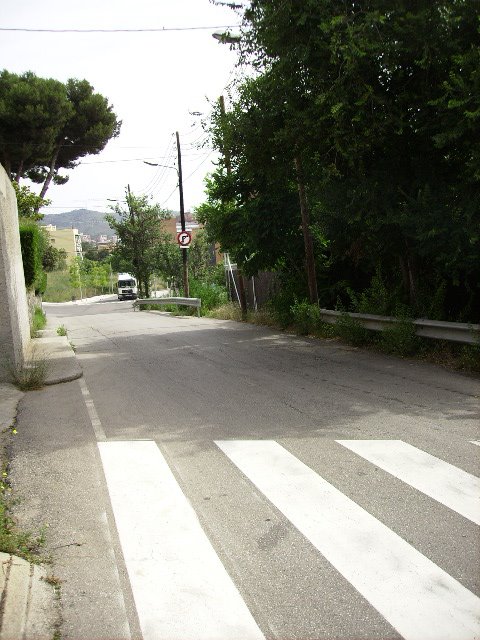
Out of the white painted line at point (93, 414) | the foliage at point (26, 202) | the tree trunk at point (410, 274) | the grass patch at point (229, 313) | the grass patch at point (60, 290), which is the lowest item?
the grass patch at point (60, 290)

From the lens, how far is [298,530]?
421cm

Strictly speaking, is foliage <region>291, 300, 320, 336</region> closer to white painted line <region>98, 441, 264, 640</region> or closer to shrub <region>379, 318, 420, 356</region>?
shrub <region>379, 318, 420, 356</region>

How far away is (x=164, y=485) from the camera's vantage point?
5.17 metres

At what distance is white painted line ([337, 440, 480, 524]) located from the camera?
4586 millimetres

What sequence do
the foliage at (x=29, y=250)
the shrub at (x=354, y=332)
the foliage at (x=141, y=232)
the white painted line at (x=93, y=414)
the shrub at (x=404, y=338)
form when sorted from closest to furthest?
Result: the white painted line at (x=93, y=414), the shrub at (x=404, y=338), the shrub at (x=354, y=332), the foliage at (x=29, y=250), the foliage at (x=141, y=232)

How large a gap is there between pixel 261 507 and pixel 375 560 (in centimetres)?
106

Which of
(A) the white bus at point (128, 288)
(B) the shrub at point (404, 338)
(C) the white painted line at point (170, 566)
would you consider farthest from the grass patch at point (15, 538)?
(A) the white bus at point (128, 288)

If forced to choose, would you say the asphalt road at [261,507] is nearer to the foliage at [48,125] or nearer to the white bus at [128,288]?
the foliage at [48,125]

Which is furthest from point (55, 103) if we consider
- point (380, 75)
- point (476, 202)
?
point (476, 202)

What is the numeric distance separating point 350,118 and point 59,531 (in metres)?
8.78

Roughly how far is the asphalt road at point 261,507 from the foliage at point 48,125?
96.6 ft

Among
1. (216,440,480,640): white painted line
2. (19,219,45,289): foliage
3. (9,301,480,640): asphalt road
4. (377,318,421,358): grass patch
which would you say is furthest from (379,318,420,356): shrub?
(19,219,45,289): foliage

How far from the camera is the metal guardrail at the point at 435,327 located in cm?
994

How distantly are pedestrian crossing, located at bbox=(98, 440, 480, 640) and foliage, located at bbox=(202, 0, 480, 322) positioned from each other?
17.6 feet
